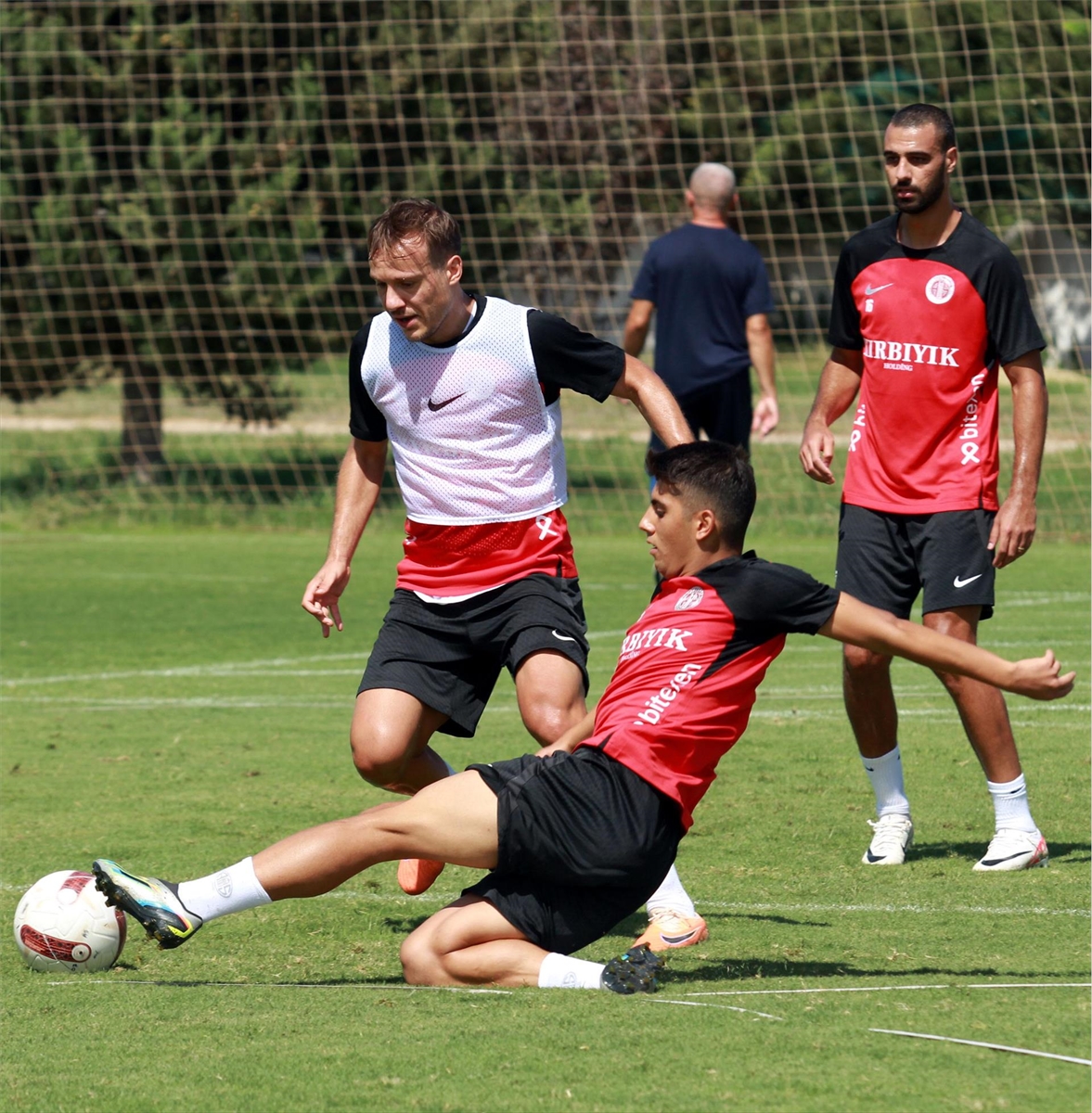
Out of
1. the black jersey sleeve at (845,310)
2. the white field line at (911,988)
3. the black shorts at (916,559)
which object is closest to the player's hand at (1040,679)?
the white field line at (911,988)

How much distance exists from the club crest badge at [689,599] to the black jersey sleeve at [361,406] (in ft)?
4.97

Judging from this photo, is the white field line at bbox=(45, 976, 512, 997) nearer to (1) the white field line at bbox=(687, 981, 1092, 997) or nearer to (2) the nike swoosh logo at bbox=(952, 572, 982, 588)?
(1) the white field line at bbox=(687, 981, 1092, 997)

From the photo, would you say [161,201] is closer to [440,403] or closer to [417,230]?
[440,403]

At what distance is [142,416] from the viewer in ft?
72.1

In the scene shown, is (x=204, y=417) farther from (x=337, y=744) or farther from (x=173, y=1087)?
(x=173, y=1087)

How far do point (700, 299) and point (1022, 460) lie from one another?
5.03m

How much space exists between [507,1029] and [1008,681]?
4.45 feet

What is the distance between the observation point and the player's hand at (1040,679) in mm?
4078

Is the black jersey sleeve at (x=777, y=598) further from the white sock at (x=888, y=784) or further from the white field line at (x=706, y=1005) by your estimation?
the white sock at (x=888, y=784)

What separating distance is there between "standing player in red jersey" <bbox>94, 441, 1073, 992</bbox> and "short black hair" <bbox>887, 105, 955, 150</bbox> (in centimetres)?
187

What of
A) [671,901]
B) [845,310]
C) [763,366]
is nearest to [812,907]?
[671,901]

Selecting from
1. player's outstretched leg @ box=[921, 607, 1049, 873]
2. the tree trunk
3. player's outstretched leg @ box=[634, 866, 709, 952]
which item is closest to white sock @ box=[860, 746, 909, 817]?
player's outstretched leg @ box=[921, 607, 1049, 873]

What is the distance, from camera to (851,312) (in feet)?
20.7

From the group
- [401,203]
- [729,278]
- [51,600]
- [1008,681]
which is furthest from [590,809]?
[51,600]
